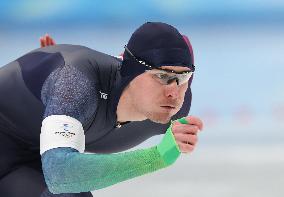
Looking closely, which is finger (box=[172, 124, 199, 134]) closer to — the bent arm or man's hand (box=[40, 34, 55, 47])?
the bent arm

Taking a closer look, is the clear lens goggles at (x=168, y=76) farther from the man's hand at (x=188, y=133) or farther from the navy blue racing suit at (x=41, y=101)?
the man's hand at (x=188, y=133)

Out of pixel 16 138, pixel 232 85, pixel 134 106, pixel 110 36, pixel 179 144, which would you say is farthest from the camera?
pixel 110 36

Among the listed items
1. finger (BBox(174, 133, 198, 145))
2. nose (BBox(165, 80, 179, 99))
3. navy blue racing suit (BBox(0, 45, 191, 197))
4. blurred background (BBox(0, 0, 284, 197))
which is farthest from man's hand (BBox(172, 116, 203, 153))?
blurred background (BBox(0, 0, 284, 197))

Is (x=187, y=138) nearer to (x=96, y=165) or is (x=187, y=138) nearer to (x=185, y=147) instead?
(x=185, y=147)

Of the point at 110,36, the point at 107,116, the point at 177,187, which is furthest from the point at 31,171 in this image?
the point at 110,36

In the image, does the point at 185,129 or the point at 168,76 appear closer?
→ the point at 185,129

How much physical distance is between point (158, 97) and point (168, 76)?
9cm

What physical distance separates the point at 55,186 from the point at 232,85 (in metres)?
3.43

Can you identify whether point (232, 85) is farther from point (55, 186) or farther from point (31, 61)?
point (55, 186)

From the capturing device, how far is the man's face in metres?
2.65

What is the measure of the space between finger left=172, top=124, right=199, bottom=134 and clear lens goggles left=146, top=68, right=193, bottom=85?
33 centimetres

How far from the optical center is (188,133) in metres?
2.34

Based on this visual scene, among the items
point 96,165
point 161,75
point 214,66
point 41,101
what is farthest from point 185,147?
point 214,66

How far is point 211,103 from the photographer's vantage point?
5223 millimetres
